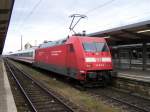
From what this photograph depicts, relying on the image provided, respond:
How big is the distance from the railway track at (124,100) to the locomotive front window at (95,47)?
2141 millimetres

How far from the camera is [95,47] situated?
17344 millimetres

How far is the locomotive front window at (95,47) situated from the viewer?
16984mm

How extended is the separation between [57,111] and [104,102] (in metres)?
2.57

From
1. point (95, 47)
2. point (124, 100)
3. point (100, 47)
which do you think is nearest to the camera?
point (124, 100)

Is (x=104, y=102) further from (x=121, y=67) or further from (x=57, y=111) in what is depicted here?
(x=121, y=67)

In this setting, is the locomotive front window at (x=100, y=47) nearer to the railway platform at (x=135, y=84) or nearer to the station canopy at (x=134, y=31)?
the station canopy at (x=134, y=31)

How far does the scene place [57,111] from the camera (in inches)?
440

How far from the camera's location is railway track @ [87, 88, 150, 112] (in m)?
11.5

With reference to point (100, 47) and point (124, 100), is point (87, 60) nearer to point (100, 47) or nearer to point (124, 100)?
point (100, 47)

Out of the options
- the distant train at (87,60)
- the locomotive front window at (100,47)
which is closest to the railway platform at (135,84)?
the distant train at (87,60)

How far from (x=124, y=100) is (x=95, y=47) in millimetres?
4763

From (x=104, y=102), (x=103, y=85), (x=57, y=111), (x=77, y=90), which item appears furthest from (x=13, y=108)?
(x=103, y=85)

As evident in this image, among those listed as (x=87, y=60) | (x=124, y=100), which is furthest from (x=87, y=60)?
(x=124, y=100)

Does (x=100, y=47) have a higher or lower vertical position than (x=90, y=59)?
higher
